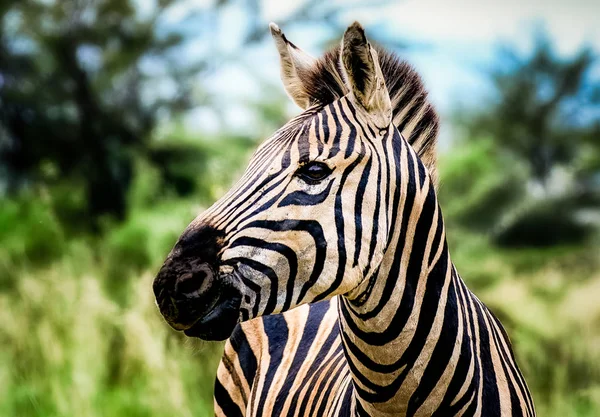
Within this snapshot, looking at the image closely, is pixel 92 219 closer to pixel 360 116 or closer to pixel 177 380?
pixel 177 380

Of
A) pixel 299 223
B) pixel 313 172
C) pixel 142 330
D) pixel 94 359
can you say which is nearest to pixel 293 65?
pixel 313 172

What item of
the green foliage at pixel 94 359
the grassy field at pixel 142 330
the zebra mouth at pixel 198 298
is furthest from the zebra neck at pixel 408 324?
the green foliage at pixel 94 359

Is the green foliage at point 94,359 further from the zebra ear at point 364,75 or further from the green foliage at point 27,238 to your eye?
the zebra ear at point 364,75

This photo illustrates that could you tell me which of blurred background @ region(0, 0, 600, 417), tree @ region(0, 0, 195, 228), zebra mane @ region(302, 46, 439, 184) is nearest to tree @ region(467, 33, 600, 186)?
blurred background @ region(0, 0, 600, 417)

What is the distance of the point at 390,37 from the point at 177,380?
20.7 ft

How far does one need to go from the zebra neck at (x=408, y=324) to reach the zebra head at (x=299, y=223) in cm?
8

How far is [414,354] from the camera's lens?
6.62 ft

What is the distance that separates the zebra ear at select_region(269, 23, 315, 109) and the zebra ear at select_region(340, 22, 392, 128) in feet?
0.79

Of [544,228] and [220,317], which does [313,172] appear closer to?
[220,317]

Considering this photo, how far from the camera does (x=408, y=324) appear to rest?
2.01 meters

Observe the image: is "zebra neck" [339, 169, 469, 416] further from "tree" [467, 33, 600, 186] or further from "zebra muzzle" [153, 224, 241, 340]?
"tree" [467, 33, 600, 186]

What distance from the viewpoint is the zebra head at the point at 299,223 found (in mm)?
1817

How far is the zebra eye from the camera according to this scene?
1931 mm

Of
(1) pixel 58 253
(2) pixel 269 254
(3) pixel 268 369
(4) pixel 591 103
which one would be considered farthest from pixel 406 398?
(4) pixel 591 103
